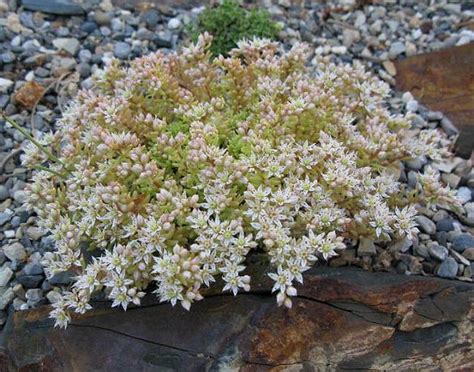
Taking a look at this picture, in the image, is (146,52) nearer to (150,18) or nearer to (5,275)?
(150,18)

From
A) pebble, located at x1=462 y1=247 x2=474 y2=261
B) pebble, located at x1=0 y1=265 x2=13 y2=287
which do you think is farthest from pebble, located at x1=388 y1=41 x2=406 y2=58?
pebble, located at x1=0 y1=265 x2=13 y2=287

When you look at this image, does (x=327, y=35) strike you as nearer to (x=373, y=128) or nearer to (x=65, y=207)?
(x=373, y=128)

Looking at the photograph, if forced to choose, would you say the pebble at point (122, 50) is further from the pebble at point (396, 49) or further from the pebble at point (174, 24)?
the pebble at point (396, 49)

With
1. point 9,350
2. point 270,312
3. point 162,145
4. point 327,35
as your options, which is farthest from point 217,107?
point 327,35

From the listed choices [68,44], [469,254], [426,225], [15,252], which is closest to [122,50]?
[68,44]

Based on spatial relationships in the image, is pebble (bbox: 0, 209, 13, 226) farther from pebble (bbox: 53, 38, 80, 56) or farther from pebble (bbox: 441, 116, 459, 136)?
pebble (bbox: 441, 116, 459, 136)

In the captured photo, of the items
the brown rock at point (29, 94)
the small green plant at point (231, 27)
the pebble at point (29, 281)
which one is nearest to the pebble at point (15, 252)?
the pebble at point (29, 281)

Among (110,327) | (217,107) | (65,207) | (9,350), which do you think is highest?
(217,107)
